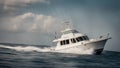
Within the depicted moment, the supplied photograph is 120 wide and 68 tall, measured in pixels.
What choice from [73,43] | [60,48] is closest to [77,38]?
[73,43]

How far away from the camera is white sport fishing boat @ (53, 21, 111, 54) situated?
35812 millimetres

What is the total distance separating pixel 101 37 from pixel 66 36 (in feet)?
19.2

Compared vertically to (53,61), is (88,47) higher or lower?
higher

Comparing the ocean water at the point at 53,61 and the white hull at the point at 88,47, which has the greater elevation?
the white hull at the point at 88,47

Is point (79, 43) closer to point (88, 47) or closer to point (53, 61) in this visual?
point (88, 47)

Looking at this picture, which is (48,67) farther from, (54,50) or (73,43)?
(54,50)

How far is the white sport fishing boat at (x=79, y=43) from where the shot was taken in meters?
35.8

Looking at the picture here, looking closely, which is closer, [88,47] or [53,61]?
[53,61]

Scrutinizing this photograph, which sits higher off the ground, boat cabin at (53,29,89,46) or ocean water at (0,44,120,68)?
boat cabin at (53,29,89,46)

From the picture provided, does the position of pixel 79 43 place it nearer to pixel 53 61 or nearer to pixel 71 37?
pixel 71 37

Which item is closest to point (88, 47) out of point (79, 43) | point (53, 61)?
point (79, 43)

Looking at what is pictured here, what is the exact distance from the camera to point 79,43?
35.8 meters

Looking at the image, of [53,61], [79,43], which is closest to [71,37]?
[79,43]

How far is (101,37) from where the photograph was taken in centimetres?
3672
